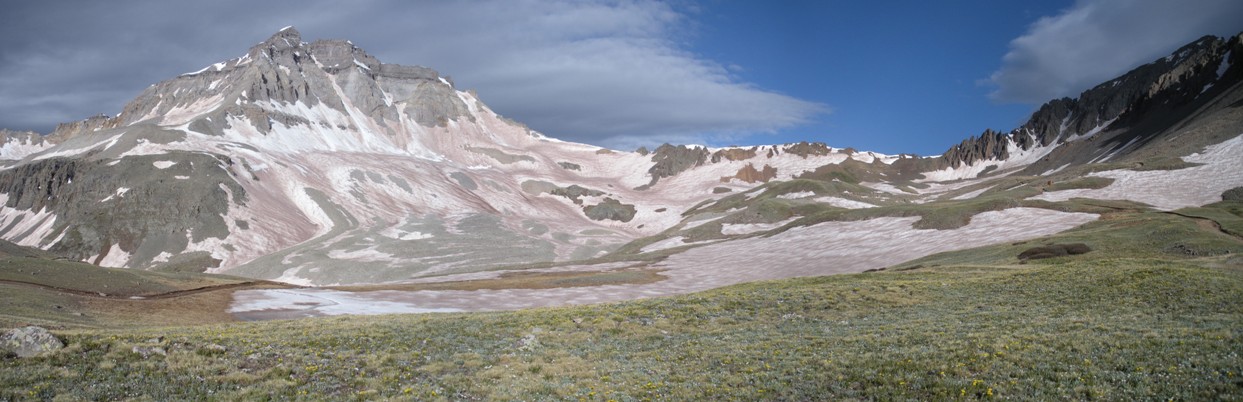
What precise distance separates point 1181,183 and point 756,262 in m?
94.2

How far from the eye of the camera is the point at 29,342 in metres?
23.3

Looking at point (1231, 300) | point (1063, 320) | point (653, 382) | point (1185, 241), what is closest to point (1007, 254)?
point (1185, 241)

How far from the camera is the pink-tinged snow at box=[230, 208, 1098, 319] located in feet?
214

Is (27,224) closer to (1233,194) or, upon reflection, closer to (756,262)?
(756,262)

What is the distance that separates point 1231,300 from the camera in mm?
30766

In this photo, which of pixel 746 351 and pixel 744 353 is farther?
pixel 746 351

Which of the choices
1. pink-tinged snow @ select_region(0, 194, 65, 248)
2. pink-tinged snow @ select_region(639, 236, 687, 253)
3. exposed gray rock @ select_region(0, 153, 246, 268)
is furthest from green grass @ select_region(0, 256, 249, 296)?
pink-tinged snow @ select_region(0, 194, 65, 248)

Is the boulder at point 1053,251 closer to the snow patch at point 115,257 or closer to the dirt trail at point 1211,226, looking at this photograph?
the dirt trail at point 1211,226

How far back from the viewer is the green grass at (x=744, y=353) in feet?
65.5

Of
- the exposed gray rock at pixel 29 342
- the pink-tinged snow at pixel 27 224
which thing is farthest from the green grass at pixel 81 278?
the pink-tinged snow at pixel 27 224

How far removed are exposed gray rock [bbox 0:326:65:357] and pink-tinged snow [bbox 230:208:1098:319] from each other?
95.4 ft

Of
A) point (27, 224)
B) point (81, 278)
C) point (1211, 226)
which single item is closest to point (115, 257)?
point (27, 224)

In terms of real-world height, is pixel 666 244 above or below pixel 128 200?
below

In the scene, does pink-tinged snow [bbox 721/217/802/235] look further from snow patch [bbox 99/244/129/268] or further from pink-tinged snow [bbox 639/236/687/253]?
snow patch [bbox 99/244/129/268]
